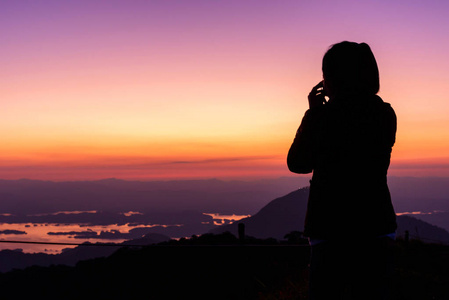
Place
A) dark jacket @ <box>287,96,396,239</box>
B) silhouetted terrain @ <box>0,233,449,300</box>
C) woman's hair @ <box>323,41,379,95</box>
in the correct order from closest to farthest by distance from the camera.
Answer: dark jacket @ <box>287,96,396,239</box>
woman's hair @ <box>323,41,379,95</box>
silhouetted terrain @ <box>0,233,449,300</box>

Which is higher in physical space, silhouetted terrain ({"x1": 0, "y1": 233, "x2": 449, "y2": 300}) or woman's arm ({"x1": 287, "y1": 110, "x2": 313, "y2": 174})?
woman's arm ({"x1": 287, "y1": 110, "x2": 313, "y2": 174})

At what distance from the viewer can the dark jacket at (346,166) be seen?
213 centimetres

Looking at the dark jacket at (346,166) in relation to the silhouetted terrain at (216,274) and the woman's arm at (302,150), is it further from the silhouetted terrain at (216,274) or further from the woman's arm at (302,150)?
the silhouetted terrain at (216,274)

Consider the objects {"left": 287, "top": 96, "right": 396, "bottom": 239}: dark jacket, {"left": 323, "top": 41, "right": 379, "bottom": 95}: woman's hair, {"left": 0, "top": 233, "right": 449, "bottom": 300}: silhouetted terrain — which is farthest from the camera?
{"left": 0, "top": 233, "right": 449, "bottom": 300}: silhouetted terrain

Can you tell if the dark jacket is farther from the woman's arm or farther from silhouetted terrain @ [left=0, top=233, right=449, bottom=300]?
silhouetted terrain @ [left=0, top=233, right=449, bottom=300]

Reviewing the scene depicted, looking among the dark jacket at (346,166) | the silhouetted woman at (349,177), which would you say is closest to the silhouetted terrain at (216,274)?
the silhouetted woman at (349,177)

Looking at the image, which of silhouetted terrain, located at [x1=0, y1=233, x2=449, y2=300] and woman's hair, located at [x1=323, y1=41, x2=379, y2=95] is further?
silhouetted terrain, located at [x1=0, y1=233, x2=449, y2=300]

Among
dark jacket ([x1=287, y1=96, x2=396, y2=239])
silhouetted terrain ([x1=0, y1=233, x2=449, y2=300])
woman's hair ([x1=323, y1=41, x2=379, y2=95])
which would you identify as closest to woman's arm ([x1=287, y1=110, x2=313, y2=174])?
dark jacket ([x1=287, y1=96, x2=396, y2=239])

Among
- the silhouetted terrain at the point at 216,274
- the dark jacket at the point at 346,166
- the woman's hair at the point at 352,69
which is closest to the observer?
the dark jacket at the point at 346,166

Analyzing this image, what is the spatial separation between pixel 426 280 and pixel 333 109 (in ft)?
32.6

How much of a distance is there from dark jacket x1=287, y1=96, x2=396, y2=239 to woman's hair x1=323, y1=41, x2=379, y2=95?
0.09m

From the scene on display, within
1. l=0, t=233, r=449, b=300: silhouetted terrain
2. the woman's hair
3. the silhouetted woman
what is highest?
the woman's hair

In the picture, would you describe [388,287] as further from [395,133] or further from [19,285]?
[19,285]

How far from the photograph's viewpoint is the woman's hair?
2.28 m
